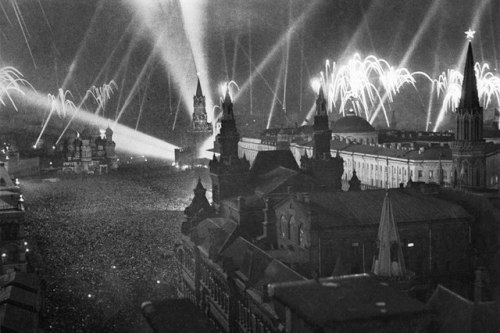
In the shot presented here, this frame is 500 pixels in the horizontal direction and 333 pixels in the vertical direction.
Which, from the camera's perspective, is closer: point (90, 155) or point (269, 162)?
point (269, 162)

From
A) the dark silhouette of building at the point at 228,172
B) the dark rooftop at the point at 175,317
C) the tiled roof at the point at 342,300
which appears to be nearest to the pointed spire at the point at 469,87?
the dark silhouette of building at the point at 228,172

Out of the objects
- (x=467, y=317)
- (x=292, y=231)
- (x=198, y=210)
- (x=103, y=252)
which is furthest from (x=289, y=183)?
(x=467, y=317)

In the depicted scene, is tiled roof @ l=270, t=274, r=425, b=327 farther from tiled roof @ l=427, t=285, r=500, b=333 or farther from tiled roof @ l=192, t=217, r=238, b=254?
tiled roof @ l=192, t=217, r=238, b=254

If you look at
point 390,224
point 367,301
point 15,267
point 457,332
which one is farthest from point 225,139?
point 367,301

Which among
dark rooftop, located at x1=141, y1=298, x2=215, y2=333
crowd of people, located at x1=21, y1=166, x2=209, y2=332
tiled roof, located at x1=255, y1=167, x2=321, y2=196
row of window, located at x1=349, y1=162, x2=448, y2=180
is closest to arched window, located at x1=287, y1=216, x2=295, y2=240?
tiled roof, located at x1=255, y1=167, x2=321, y2=196

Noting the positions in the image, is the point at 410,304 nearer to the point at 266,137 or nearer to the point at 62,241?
the point at 62,241

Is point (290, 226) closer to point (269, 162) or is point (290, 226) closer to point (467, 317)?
point (269, 162)
